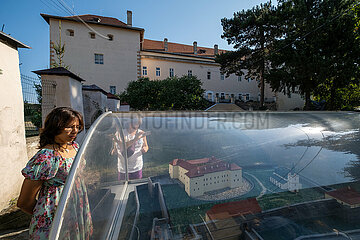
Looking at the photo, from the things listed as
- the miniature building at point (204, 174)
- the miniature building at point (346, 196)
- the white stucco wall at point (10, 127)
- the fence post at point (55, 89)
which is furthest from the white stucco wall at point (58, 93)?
the miniature building at point (346, 196)

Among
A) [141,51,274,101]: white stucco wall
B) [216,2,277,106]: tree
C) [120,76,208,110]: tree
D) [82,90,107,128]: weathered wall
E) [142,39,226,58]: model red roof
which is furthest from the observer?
[142,39,226,58]: model red roof

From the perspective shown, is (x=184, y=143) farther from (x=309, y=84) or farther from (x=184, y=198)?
(x=309, y=84)

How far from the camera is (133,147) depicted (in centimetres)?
144

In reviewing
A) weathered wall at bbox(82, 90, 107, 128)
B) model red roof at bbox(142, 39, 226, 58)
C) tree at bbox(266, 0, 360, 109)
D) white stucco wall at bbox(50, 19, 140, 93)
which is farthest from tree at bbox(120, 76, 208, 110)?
model red roof at bbox(142, 39, 226, 58)

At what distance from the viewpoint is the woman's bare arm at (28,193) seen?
104 cm

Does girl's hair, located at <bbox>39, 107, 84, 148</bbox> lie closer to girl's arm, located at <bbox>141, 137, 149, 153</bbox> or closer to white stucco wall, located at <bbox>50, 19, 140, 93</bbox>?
girl's arm, located at <bbox>141, 137, 149, 153</bbox>

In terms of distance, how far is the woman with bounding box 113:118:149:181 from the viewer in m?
1.39

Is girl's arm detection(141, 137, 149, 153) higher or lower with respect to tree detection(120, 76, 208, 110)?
lower

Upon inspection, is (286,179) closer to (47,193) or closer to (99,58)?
(47,193)

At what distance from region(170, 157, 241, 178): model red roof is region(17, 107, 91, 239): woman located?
767mm

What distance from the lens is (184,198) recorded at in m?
1.12

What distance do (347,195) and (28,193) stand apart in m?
2.02

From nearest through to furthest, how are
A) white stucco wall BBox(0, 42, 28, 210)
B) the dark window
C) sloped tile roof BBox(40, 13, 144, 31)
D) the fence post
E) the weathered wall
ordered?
white stucco wall BBox(0, 42, 28, 210) < the fence post < the weathered wall < sloped tile roof BBox(40, 13, 144, 31) < the dark window

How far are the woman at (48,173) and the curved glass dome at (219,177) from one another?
26cm
